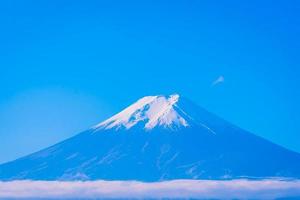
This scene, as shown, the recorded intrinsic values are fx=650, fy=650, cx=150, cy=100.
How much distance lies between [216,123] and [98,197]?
34.1 metres

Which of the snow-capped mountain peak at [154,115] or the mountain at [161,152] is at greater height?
the snow-capped mountain peak at [154,115]

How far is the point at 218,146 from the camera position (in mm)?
114438

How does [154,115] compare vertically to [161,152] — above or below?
above

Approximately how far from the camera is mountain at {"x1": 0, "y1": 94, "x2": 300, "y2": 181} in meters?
106

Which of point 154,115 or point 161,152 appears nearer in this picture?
point 161,152

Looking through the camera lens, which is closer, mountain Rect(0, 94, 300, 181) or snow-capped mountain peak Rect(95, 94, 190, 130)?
mountain Rect(0, 94, 300, 181)

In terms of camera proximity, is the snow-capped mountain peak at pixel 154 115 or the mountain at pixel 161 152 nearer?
the mountain at pixel 161 152

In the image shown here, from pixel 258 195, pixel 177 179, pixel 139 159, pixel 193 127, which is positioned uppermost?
pixel 193 127

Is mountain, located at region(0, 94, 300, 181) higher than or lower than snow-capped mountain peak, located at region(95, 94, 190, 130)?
lower

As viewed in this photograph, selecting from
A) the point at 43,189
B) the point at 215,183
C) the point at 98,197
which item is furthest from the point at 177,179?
the point at 43,189

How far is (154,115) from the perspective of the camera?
405 ft

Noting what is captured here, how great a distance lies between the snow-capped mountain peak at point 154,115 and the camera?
12081 cm

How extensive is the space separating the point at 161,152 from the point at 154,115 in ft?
43.2

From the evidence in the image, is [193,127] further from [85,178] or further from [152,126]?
[85,178]
